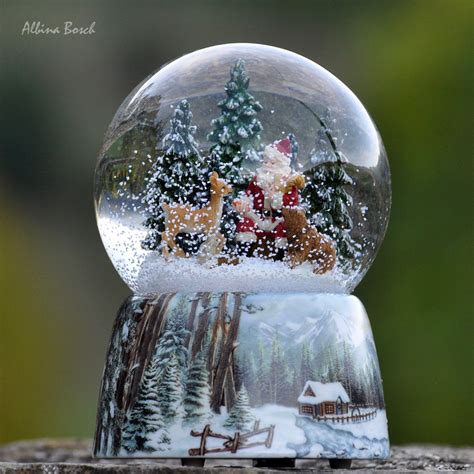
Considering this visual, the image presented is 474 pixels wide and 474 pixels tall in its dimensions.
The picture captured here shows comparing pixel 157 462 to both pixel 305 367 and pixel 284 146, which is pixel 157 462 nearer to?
pixel 305 367

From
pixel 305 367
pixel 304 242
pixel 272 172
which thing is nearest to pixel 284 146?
pixel 272 172

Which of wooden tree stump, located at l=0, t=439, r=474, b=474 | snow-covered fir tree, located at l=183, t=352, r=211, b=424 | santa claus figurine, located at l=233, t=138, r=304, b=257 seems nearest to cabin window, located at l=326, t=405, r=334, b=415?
wooden tree stump, located at l=0, t=439, r=474, b=474

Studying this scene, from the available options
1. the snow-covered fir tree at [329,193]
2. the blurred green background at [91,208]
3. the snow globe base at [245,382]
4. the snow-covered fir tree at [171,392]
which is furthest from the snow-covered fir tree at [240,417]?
the blurred green background at [91,208]

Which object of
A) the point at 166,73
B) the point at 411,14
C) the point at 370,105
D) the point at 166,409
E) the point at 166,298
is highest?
the point at 411,14

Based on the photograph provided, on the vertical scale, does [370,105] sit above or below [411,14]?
below

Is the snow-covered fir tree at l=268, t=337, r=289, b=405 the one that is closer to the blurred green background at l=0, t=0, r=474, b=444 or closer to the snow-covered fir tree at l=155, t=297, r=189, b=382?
the snow-covered fir tree at l=155, t=297, r=189, b=382

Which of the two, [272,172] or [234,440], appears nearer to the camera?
[234,440]

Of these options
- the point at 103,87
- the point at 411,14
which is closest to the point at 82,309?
the point at 103,87

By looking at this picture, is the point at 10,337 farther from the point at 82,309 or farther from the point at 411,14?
the point at 411,14
